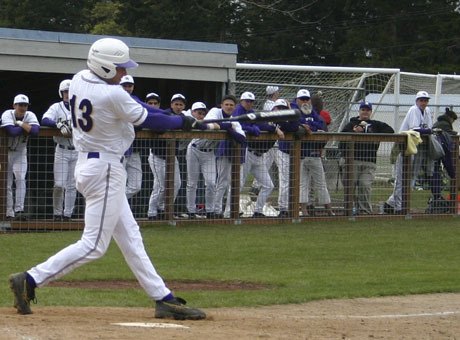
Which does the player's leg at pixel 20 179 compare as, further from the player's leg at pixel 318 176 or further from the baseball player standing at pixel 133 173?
the player's leg at pixel 318 176

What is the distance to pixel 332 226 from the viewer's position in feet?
56.0

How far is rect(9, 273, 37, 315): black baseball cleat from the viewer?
837 cm

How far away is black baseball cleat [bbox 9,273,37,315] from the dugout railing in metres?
7.30

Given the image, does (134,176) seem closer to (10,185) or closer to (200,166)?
(200,166)

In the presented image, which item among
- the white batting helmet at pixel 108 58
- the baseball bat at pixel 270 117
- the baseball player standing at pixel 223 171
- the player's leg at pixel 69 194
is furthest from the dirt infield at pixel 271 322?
the baseball player standing at pixel 223 171

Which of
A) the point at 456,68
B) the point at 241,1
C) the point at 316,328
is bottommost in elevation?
the point at 316,328

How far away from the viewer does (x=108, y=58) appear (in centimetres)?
833

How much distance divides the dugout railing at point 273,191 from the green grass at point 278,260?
0.45 metres

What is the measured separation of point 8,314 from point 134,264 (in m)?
1.03

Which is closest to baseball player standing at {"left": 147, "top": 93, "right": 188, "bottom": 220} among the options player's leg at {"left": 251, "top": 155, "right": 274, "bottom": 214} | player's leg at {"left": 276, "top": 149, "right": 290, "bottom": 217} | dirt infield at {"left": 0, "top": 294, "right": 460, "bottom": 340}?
player's leg at {"left": 251, "top": 155, "right": 274, "bottom": 214}

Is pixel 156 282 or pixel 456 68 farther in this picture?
pixel 456 68

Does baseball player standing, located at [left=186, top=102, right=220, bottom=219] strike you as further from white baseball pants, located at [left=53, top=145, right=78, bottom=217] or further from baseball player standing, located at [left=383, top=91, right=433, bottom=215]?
baseball player standing, located at [left=383, top=91, right=433, bottom=215]

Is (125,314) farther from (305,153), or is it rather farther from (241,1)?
(241,1)

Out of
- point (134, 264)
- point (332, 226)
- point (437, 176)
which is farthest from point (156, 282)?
point (437, 176)
